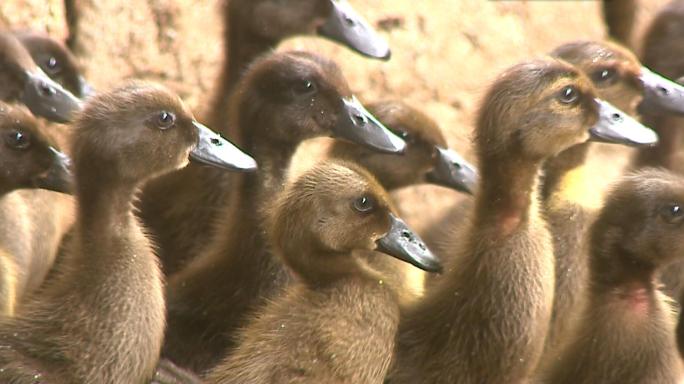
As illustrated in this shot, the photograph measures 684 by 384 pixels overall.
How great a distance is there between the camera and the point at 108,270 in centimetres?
626

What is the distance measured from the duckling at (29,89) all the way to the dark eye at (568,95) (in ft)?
6.45

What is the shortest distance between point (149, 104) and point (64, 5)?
2.28m

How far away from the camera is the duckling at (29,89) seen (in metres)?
7.50

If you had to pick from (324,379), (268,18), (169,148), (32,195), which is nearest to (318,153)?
(268,18)

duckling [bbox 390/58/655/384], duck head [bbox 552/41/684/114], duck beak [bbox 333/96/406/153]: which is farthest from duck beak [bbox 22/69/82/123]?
duck head [bbox 552/41/684/114]

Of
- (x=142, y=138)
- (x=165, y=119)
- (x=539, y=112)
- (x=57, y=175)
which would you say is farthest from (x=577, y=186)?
(x=57, y=175)

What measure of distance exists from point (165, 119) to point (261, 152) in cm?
76

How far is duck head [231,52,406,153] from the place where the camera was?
23.8 feet

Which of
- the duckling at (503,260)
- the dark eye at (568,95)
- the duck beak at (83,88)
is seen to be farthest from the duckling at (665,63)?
the duck beak at (83,88)

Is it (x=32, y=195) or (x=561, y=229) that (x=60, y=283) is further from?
(x=561, y=229)

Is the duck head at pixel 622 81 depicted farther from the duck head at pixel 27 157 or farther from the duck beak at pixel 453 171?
the duck head at pixel 27 157

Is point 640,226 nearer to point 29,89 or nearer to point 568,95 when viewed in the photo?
point 568,95

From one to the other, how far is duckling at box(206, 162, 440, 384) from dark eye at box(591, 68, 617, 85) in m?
1.58

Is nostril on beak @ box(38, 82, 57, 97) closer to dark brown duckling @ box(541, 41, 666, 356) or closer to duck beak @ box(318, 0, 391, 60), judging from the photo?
duck beak @ box(318, 0, 391, 60)
